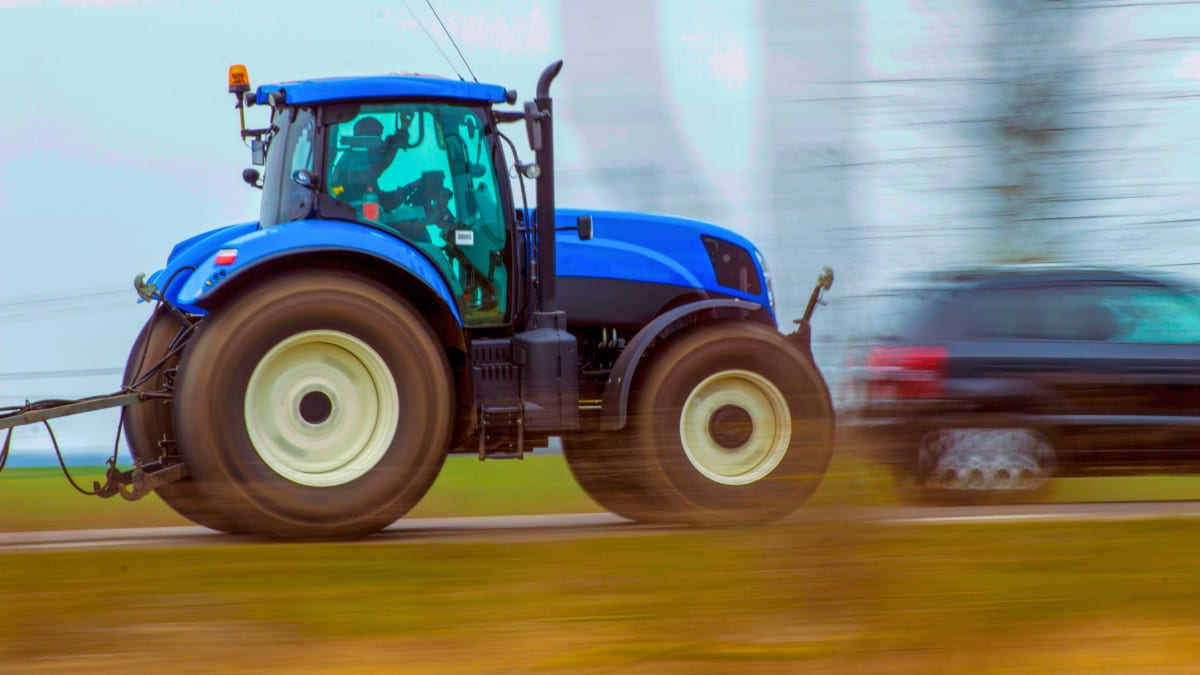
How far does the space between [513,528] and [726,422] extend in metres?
1.29

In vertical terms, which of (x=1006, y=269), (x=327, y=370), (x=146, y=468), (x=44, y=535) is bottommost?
(x=44, y=535)

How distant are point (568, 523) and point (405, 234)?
5.98 feet

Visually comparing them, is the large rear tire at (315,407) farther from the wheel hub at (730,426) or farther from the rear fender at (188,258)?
the wheel hub at (730,426)

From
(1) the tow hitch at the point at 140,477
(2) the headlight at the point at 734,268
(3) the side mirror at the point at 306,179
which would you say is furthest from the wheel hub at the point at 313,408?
(2) the headlight at the point at 734,268

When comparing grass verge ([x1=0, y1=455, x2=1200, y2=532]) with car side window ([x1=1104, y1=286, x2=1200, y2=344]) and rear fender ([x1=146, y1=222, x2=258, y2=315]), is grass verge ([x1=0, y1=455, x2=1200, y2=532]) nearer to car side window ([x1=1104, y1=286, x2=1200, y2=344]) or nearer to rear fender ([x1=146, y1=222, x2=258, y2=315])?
car side window ([x1=1104, y1=286, x2=1200, y2=344])

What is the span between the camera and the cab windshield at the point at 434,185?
6.75m

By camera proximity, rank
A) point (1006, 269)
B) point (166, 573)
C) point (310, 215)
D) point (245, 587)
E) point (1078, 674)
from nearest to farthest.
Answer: point (1078, 674)
point (1006, 269)
point (245, 587)
point (166, 573)
point (310, 215)

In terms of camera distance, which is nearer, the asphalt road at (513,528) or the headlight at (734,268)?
the asphalt road at (513,528)

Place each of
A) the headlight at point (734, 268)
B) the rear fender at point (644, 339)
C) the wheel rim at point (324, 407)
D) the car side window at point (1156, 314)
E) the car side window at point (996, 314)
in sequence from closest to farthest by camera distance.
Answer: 1. the car side window at point (996, 314)
2. the car side window at point (1156, 314)
3. the wheel rim at point (324, 407)
4. the rear fender at point (644, 339)
5. the headlight at point (734, 268)

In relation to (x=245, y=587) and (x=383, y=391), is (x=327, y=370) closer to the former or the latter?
(x=383, y=391)

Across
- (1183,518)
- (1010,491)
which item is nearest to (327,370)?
(1010,491)

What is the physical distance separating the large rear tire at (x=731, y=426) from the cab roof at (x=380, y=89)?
162cm

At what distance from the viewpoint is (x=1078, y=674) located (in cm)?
358

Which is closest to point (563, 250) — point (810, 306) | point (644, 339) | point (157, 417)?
point (644, 339)
